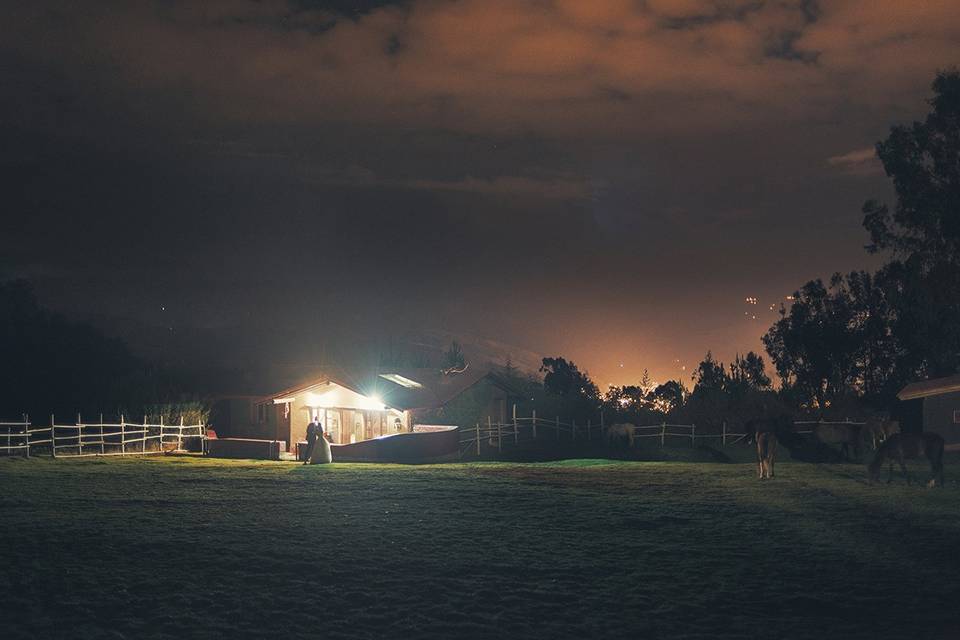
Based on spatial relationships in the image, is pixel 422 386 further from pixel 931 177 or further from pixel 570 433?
pixel 931 177

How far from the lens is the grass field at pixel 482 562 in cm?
1018

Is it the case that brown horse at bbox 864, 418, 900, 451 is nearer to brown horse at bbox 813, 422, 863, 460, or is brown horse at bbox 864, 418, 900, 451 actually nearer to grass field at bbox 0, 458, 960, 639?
brown horse at bbox 813, 422, 863, 460

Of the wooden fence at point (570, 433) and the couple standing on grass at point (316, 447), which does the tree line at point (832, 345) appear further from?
the couple standing on grass at point (316, 447)

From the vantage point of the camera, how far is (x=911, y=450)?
24.6 metres

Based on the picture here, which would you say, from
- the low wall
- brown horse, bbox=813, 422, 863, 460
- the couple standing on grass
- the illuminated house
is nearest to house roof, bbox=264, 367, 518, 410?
the illuminated house

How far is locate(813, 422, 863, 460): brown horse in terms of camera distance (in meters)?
40.6

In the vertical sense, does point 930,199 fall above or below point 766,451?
above

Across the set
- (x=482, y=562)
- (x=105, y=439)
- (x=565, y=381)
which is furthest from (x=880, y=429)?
(x=565, y=381)

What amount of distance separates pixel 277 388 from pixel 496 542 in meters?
39.8

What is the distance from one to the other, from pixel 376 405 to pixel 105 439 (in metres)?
12.8

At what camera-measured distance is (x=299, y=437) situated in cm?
4594

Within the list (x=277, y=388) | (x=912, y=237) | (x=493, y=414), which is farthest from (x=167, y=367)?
(x=912, y=237)

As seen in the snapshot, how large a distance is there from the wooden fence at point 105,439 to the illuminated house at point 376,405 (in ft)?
13.3

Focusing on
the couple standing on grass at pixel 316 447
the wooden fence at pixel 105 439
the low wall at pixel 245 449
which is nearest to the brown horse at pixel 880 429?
the couple standing on grass at pixel 316 447
